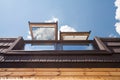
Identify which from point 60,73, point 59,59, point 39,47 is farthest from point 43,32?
Result: point 60,73

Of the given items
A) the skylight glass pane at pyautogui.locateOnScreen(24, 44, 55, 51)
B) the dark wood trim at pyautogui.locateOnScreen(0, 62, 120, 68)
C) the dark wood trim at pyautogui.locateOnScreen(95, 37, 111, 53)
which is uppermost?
the dark wood trim at pyautogui.locateOnScreen(0, 62, 120, 68)

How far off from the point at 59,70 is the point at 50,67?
19 cm

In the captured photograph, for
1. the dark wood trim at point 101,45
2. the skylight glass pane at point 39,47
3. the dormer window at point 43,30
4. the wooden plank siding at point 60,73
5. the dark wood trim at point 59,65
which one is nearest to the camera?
the wooden plank siding at point 60,73

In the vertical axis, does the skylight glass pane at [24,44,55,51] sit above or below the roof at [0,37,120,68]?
below

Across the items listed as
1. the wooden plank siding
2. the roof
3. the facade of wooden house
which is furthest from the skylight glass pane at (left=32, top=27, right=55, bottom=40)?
the wooden plank siding

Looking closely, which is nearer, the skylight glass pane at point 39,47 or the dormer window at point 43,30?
the skylight glass pane at point 39,47

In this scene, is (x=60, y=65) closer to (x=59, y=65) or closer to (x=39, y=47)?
(x=59, y=65)

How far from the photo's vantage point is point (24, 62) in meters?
3.06

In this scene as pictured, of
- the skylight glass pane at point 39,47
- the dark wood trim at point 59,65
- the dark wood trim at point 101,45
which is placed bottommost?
the skylight glass pane at point 39,47

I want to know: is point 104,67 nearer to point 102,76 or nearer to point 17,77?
point 102,76

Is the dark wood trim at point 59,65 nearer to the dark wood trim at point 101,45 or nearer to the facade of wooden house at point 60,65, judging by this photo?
the facade of wooden house at point 60,65

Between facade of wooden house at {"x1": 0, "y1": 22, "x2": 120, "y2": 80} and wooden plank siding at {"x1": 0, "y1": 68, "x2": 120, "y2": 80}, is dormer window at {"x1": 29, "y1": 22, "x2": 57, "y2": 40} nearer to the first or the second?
facade of wooden house at {"x1": 0, "y1": 22, "x2": 120, "y2": 80}

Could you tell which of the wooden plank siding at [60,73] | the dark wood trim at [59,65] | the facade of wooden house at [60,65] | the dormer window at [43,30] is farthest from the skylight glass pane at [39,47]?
the wooden plank siding at [60,73]

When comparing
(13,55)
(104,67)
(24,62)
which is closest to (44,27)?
(13,55)
